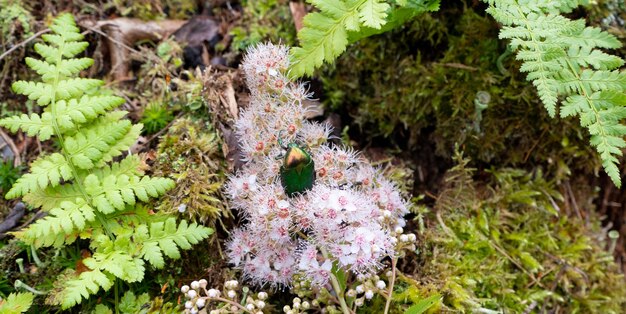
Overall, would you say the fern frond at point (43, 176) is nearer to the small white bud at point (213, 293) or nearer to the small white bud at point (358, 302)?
the small white bud at point (213, 293)

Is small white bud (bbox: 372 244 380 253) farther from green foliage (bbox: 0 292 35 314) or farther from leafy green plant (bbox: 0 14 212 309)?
green foliage (bbox: 0 292 35 314)

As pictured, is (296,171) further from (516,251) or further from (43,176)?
(516,251)

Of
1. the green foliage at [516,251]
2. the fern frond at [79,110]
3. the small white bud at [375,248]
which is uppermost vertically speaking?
the fern frond at [79,110]

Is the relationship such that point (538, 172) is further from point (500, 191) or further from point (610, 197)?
point (610, 197)

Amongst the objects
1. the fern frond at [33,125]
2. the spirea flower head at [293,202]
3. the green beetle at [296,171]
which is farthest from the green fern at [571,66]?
the fern frond at [33,125]

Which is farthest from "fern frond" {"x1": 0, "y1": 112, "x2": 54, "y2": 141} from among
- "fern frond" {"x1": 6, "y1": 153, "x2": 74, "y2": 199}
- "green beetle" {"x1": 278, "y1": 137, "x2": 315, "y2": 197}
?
"green beetle" {"x1": 278, "y1": 137, "x2": 315, "y2": 197}

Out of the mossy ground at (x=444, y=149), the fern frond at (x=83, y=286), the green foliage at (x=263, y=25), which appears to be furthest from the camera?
the green foliage at (x=263, y=25)

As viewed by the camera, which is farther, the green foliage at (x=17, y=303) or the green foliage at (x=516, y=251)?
the green foliage at (x=516, y=251)

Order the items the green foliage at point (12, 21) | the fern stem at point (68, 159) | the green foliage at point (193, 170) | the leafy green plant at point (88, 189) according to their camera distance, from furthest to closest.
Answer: the green foliage at point (12, 21) < the green foliage at point (193, 170) < the fern stem at point (68, 159) < the leafy green plant at point (88, 189)

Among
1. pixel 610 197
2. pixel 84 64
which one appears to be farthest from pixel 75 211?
pixel 610 197
